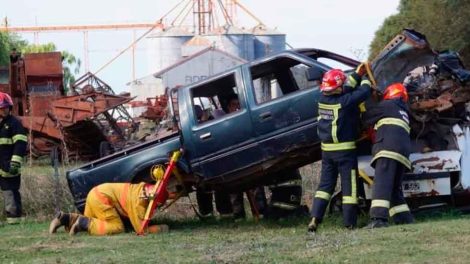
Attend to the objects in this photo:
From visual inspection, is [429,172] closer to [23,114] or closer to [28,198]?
[28,198]

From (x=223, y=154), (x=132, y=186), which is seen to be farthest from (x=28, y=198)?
(x=223, y=154)

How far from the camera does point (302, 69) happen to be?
1126 cm

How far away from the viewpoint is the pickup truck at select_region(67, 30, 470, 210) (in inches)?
409

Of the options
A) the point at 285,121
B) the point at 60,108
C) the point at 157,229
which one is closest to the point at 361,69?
the point at 285,121

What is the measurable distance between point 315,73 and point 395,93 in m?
0.94

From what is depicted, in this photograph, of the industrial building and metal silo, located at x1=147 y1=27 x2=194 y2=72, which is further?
metal silo, located at x1=147 y1=27 x2=194 y2=72

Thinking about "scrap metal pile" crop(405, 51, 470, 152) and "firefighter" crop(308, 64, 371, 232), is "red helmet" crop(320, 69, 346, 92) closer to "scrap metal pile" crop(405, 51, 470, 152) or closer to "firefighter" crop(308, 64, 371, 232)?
"firefighter" crop(308, 64, 371, 232)

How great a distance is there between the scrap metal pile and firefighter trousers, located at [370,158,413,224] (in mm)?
788

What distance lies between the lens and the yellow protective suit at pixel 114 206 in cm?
1073

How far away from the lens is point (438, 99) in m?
10.5

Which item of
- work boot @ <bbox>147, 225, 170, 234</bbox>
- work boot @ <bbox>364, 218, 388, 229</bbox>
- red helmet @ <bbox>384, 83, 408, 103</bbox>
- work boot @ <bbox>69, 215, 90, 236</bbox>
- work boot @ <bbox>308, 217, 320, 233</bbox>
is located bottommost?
work boot @ <bbox>147, 225, 170, 234</bbox>

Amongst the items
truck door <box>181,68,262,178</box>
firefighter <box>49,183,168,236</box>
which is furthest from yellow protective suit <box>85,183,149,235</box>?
truck door <box>181,68,262,178</box>

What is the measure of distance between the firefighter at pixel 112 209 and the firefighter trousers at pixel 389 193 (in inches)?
104

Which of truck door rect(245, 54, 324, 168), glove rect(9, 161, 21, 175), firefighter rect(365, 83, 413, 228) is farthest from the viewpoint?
glove rect(9, 161, 21, 175)
